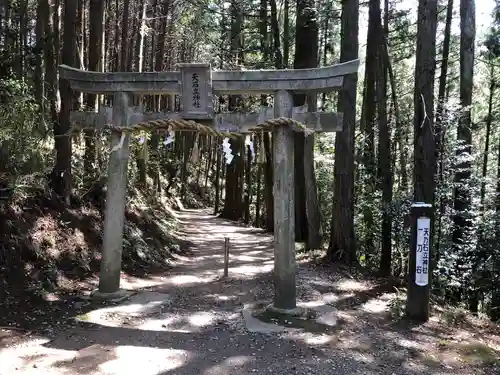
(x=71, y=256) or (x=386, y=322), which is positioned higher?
(x=71, y=256)

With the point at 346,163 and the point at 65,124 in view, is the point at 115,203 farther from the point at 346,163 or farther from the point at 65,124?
the point at 346,163

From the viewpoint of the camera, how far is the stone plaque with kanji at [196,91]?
7.05 m

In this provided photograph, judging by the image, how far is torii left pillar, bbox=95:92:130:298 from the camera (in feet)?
25.2

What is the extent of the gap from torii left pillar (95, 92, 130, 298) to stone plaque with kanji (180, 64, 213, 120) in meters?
1.17

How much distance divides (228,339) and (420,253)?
Answer: 10.6 feet

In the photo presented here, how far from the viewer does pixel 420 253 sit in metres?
7.15

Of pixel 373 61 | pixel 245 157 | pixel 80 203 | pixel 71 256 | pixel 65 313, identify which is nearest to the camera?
pixel 65 313

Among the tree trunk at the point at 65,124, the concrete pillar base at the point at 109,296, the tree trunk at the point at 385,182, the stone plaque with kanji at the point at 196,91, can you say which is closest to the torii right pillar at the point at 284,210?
the stone plaque with kanji at the point at 196,91

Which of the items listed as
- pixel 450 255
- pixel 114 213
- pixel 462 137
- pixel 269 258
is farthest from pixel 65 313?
pixel 462 137

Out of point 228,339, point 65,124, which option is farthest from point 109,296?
point 65,124

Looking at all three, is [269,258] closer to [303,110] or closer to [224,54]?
[303,110]

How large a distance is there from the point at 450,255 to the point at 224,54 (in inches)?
394

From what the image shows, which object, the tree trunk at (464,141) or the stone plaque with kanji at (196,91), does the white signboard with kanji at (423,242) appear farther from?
the tree trunk at (464,141)

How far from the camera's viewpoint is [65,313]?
269 inches
